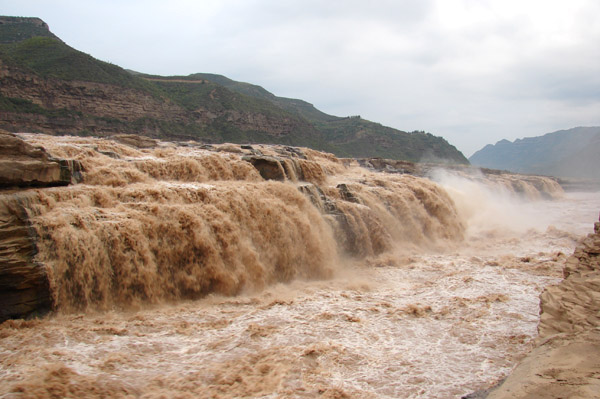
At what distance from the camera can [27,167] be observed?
6297 mm

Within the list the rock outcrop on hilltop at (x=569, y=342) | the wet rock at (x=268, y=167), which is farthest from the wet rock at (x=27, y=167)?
the rock outcrop on hilltop at (x=569, y=342)

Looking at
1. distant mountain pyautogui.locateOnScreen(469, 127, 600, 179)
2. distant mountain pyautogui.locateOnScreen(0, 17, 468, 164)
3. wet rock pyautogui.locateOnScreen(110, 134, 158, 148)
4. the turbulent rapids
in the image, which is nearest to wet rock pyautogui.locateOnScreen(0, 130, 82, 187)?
the turbulent rapids

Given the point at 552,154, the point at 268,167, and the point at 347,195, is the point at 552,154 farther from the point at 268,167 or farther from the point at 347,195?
the point at 268,167

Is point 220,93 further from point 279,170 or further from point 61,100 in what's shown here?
point 279,170

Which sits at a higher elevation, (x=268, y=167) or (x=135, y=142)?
(x=135, y=142)

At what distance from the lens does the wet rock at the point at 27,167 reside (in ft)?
20.0

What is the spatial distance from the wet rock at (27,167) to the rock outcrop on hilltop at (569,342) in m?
7.10

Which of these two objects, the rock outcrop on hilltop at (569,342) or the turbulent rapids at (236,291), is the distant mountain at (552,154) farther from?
the rock outcrop on hilltop at (569,342)

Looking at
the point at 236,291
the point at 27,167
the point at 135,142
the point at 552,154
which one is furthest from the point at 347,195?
the point at 552,154

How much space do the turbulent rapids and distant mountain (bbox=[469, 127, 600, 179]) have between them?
278ft

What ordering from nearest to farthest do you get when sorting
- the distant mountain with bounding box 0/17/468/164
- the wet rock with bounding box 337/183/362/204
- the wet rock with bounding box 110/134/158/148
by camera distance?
the wet rock with bounding box 337/183/362/204 < the wet rock with bounding box 110/134/158/148 < the distant mountain with bounding box 0/17/468/164

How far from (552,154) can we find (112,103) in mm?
151856

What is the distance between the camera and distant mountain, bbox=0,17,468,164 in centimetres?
2639

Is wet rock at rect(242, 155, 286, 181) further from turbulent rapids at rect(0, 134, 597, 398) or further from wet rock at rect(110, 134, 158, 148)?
wet rock at rect(110, 134, 158, 148)
